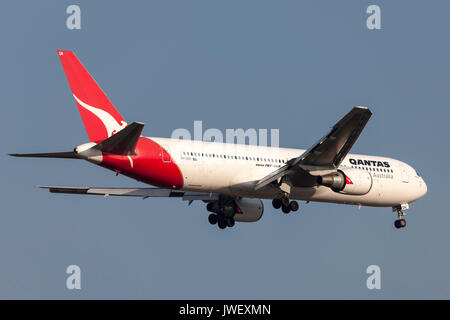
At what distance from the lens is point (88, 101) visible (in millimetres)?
44781

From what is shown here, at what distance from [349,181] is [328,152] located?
2.56 metres

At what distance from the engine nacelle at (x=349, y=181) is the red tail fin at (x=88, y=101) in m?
10.9

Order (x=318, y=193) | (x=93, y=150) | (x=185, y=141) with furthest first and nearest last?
(x=318, y=193)
(x=185, y=141)
(x=93, y=150)

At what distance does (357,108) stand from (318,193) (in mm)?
8251

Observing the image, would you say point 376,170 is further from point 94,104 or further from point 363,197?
point 94,104

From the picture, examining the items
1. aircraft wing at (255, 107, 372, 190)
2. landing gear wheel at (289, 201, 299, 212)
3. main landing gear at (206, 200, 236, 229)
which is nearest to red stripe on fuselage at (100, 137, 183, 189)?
aircraft wing at (255, 107, 372, 190)

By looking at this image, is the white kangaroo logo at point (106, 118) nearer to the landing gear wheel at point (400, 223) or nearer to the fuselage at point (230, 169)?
the fuselage at point (230, 169)

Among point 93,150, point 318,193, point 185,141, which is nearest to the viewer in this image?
point 93,150

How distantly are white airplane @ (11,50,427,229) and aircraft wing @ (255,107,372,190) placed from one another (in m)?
0.05

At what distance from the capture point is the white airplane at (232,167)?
144 feet

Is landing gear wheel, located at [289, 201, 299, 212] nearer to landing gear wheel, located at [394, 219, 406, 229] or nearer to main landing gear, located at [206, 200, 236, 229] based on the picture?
main landing gear, located at [206, 200, 236, 229]

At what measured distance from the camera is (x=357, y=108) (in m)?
43.0

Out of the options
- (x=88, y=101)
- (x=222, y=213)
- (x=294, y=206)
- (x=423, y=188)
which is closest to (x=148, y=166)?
(x=88, y=101)

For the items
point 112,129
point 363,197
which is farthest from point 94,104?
point 363,197
